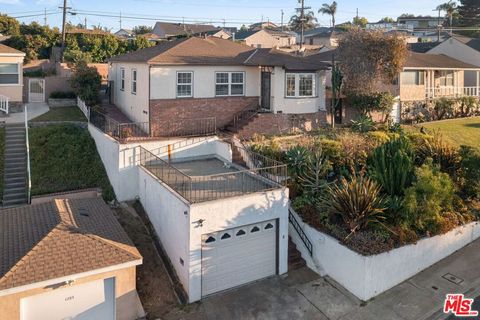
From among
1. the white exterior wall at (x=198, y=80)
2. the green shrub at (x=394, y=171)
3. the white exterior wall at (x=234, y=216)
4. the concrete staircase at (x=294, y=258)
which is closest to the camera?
the white exterior wall at (x=234, y=216)

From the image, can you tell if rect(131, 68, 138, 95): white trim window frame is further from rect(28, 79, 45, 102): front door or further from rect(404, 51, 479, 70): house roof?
rect(404, 51, 479, 70): house roof

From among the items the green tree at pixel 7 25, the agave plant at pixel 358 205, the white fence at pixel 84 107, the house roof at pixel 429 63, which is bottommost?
the agave plant at pixel 358 205

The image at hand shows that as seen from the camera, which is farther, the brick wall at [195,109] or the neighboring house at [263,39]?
the neighboring house at [263,39]

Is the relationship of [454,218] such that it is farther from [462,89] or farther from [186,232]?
[462,89]

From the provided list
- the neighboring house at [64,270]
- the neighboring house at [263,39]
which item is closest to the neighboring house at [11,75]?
the neighboring house at [64,270]

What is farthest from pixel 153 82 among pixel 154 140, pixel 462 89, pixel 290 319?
pixel 462 89

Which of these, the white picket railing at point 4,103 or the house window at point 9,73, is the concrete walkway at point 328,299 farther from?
the house window at point 9,73

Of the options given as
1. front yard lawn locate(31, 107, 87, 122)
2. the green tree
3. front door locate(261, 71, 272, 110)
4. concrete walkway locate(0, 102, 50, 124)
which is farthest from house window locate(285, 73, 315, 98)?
the green tree

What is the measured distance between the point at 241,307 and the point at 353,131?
562 inches

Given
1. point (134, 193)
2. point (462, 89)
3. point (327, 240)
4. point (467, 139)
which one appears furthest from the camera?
point (462, 89)

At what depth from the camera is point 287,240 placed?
1612 centimetres

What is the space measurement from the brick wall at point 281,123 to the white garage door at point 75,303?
11.6 m

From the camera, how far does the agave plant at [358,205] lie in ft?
50.2

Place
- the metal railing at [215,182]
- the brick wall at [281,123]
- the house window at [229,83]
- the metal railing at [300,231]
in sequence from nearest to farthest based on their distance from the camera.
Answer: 1. the metal railing at [215,182]
2. the metal railing at [300,231]
3. the brick wall at [281,123]
4. the house window at [229,83]
